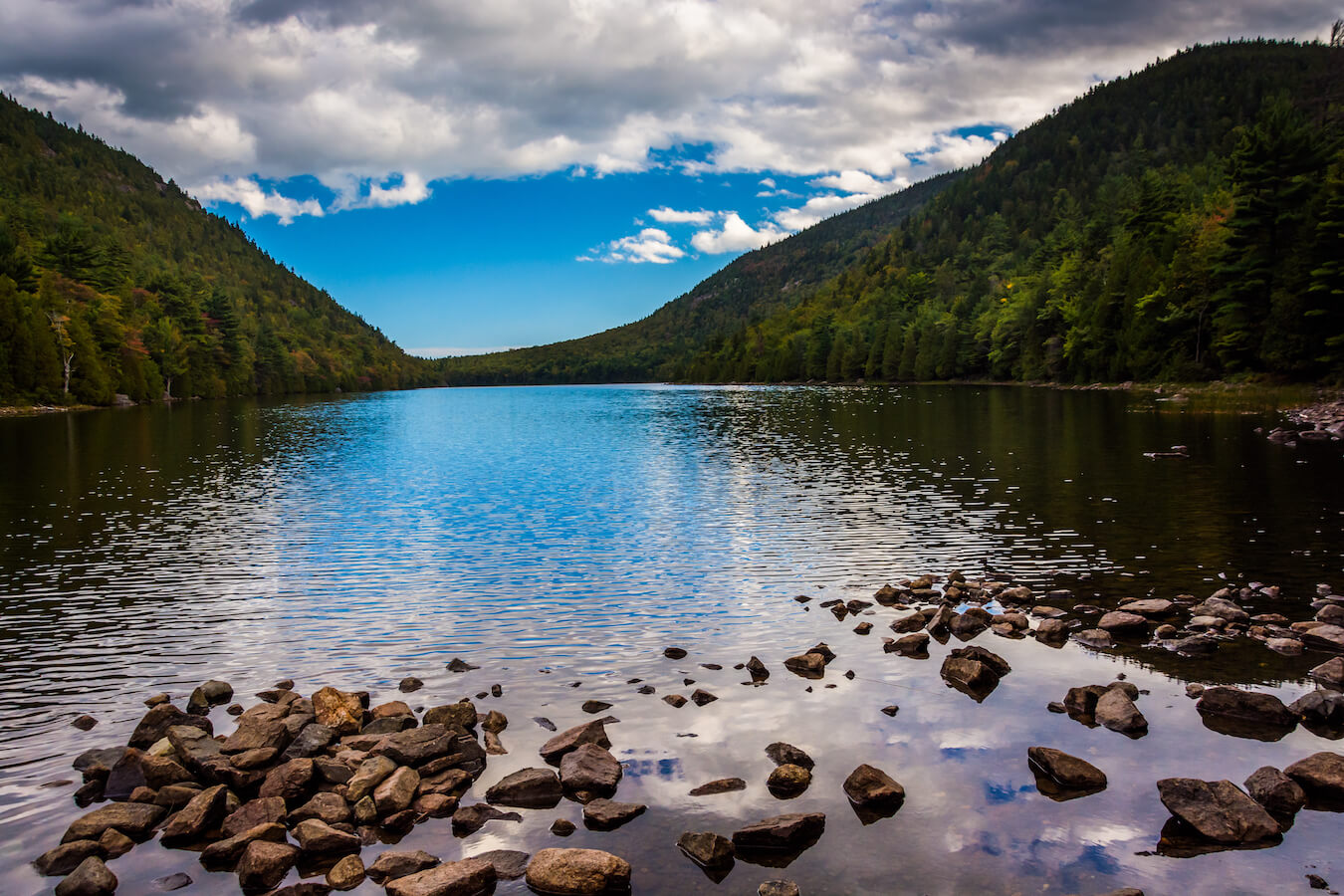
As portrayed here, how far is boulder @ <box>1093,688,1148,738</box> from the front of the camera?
12016mm

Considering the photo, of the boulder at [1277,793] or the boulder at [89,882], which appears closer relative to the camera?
the boulder at [89,882]

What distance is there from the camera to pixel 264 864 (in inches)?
349

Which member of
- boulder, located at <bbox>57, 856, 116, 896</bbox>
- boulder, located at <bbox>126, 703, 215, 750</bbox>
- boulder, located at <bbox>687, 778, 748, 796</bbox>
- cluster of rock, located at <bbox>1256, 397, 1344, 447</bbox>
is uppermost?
cluster of rock, located at <bbox>1256, 397, 1344, 447</bbox>

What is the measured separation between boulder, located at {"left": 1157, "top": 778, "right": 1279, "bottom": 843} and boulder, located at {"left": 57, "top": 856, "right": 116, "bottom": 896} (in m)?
12.6

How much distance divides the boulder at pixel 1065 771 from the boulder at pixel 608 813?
5.57m

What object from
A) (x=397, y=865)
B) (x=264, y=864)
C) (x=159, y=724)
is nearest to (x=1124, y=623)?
(x=397, y=865)

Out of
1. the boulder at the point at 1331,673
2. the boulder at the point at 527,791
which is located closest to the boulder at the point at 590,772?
the boulder at the point at 527,791

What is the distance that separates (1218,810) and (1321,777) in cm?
189

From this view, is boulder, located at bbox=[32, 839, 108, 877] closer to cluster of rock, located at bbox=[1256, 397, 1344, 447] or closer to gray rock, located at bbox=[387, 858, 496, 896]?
gray rock, located at bbox=[387, 858, 496, 896]

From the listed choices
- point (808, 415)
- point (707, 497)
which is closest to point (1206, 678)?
point (707, 497)

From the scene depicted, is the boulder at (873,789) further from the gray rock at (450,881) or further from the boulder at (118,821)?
the boulder at (118,821)

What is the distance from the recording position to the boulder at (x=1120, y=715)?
12016mm

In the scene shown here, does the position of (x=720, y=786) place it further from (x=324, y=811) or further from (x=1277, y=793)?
(x=1277, y=793)

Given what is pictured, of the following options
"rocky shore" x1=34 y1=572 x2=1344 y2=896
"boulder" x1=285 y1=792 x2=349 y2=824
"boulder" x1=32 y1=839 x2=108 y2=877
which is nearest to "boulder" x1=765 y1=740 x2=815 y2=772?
"rocky shore" x1=34 y1=572 x2=1344 y2=896
